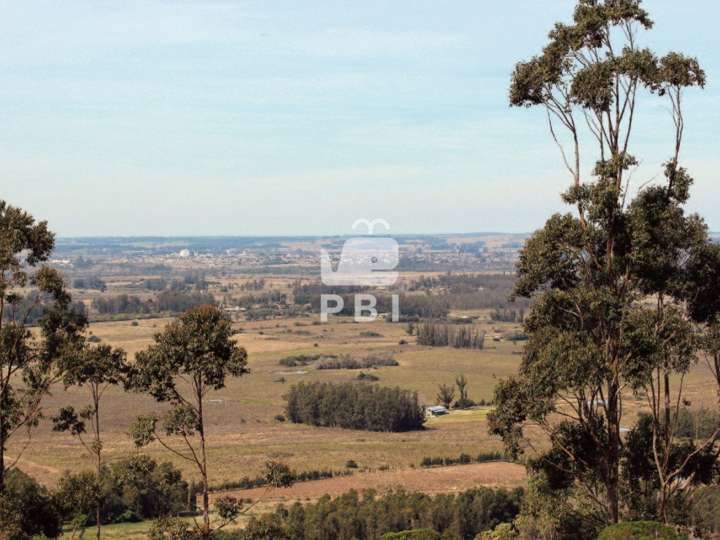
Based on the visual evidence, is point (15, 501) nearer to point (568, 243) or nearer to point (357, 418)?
point (568, 243)

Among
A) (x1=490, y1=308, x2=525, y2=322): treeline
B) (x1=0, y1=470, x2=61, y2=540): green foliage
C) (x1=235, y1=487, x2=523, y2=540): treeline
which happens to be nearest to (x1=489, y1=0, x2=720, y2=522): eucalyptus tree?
(x1=0, y1=470, x2=61, y2=540): green foliage

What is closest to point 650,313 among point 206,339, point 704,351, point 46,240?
point 704,351

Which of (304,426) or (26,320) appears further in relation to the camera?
(304,426)

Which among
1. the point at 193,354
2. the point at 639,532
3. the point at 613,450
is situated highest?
the point at 193,354

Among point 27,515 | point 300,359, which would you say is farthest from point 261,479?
point 300,359

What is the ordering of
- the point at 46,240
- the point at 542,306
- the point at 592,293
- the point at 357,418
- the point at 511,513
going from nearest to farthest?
the point at 592,293, the point at 542,306, the point at 46,240, the point at 511,513, the point at 357,418

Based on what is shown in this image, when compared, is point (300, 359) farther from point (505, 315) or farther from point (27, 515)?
point (27, 515)
